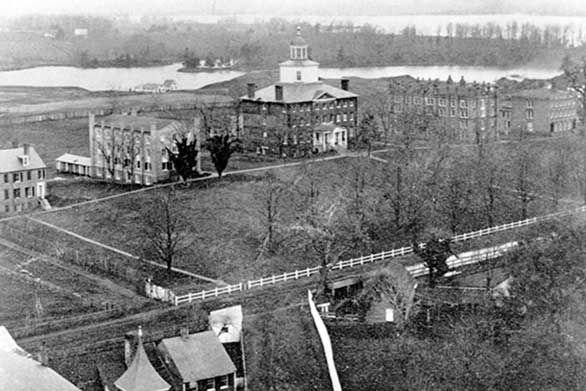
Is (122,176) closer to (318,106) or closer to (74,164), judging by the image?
(74,164)

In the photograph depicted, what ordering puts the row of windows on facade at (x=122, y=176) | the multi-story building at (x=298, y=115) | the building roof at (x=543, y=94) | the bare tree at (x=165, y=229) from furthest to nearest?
the building roof at (x=543, y=94)
the multi-story building at (x=298, y=115)
the row of windows on facade at (x=122, y=176)
the bare tree at (x=165, y=229)

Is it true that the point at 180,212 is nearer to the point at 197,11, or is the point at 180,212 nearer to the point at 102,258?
the point at 102,258

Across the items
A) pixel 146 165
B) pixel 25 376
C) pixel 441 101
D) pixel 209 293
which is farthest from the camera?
pixel 441 101

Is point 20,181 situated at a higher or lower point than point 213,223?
higher

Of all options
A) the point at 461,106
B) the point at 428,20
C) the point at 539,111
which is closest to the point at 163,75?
the point at 428,20

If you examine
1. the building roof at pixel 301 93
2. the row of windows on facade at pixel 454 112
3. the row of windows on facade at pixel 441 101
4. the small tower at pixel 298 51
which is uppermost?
the small tower at pixel 298 51

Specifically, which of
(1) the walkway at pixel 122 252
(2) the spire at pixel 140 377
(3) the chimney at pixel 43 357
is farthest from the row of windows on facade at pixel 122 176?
(2) the spire at pixel 140 377

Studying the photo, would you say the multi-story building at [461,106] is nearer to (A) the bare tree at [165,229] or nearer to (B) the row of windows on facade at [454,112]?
(B) the row of windows on facade at [454,112]
